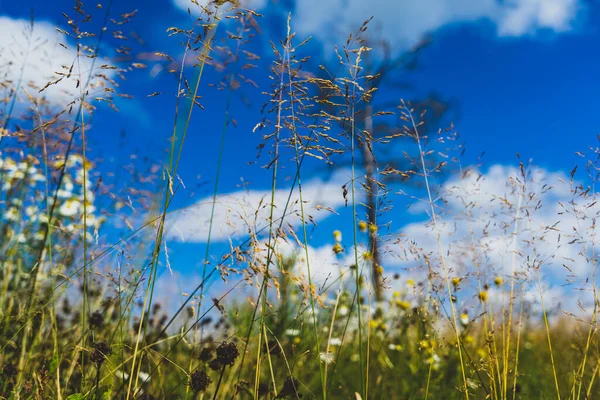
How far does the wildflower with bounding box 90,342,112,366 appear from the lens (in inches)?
71.9

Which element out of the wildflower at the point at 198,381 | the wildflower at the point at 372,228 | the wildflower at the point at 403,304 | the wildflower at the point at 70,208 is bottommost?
the wildflower at the point at 198,381

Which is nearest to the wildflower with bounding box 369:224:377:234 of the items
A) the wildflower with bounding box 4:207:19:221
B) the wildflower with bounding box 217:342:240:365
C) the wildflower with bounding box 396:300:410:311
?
the wildflower with bounding box 217:342:240:365

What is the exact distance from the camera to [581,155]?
2.29m

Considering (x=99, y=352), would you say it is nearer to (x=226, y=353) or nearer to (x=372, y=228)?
(x=226, y=353)

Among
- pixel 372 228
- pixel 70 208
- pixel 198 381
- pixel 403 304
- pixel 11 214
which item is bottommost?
pixel 198 381

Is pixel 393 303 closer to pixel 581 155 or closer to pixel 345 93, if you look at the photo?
pixel 581 155

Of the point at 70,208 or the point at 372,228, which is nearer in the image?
the point at 372,228

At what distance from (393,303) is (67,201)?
2.93 meters

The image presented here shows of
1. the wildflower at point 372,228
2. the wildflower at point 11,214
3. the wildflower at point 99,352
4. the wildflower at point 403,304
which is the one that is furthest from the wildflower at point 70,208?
the wildflower at point 372,228

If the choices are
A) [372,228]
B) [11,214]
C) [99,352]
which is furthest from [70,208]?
[372,228]

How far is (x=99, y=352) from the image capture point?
183 cm

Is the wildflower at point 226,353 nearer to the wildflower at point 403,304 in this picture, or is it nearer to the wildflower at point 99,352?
the wildflower at point 99,352

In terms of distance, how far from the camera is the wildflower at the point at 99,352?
1.83 m

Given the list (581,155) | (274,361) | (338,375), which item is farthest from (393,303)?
(581,155)
